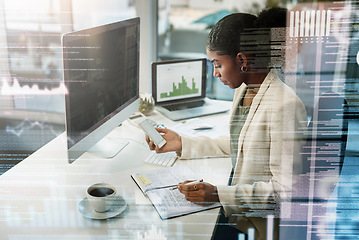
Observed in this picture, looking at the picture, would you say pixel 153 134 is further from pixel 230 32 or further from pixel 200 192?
pixel 230 32

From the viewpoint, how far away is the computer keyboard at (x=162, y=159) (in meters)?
1.21

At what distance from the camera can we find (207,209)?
949 millimetres

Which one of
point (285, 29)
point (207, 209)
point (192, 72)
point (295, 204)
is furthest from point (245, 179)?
point (192, 72)

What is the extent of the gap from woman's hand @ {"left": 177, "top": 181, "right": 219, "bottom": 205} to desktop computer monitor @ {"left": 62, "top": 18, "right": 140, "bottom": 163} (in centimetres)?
36

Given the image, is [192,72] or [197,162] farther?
[192,72]

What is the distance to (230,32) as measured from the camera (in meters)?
0.88

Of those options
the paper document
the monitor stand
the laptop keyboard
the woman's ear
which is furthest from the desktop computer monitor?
the woman's ear

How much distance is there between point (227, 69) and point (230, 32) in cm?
11

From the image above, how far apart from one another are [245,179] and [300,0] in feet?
1.73

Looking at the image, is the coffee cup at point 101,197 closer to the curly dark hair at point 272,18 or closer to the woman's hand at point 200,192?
the woman's hand at point 200,192

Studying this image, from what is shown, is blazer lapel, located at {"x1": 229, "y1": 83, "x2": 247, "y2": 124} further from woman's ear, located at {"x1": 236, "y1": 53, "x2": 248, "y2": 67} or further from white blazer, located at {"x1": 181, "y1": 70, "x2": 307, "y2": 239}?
woman's ear, located at {"x1": 236, "y1": 53, "x2": 248, "y2": 67}

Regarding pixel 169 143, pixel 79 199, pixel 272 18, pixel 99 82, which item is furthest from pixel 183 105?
pixel 272 18

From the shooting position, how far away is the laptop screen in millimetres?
1695

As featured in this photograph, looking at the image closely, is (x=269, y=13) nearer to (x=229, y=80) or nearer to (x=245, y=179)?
(x=229, y=80)
